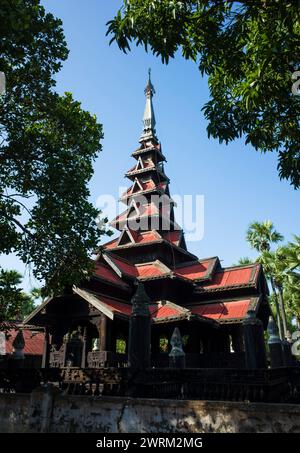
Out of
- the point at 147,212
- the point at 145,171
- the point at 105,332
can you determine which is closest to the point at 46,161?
the point at 105,332

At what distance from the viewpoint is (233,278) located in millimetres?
20141

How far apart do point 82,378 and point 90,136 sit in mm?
7925

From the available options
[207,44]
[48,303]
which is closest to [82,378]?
[207,44]

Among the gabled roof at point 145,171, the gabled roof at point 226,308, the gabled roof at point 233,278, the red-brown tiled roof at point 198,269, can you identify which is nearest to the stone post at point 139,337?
the gabled roof at point 226,308

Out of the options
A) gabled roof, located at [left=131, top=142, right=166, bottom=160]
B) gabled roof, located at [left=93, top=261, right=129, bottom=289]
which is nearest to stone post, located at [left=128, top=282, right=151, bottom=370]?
gabled roof, located at [left=93, top=261, right=129, bottom=289]

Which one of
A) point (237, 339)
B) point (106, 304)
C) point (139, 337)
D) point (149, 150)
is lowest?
point (139, 337)

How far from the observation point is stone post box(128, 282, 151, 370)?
7.85 m

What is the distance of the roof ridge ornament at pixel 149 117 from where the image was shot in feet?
105

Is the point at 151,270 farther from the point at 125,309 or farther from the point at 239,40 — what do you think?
the point at 239,40

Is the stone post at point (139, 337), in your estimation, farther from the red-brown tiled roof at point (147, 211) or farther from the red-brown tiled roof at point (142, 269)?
the red-brown tiled roof at point (147, 211)

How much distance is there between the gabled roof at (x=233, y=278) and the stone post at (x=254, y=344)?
7318 millimetres

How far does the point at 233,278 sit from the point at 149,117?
68.8ft

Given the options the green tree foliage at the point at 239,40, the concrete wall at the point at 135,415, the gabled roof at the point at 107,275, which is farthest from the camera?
the gabled roof at the point at 107,275

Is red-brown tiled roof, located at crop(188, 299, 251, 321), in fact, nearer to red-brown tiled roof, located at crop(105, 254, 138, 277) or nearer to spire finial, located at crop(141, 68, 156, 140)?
red-brown tiled roof, located at crop(105, 254, 138, 277)
